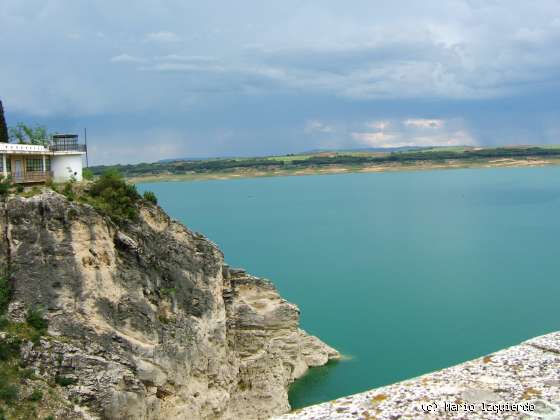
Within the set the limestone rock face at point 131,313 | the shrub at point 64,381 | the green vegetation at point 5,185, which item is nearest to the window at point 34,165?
the green vegetation at point 5,185

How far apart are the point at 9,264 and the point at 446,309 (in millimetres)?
26564

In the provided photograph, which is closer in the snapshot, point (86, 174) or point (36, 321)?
point (36, 321)

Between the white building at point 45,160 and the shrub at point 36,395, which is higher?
the white building at point 45,160

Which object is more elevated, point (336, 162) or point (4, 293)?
point (336, 162)

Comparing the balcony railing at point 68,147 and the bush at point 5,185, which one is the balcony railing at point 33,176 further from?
the bush at point 5,185

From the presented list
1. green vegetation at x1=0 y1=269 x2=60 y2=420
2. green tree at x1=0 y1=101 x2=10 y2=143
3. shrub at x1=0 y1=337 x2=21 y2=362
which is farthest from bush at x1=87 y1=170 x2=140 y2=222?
green tree at x1=0 y1=101 x2=10 y2=143

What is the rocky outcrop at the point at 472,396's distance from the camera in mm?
5477

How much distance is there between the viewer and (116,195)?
60.5 ft

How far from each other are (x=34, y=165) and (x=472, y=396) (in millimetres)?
19029

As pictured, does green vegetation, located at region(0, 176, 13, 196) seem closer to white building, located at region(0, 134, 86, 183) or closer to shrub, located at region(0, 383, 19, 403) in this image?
white building, located at region(0, 134, 86, 183)

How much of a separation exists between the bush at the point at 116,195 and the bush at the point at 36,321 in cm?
370

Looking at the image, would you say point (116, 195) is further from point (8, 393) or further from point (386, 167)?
point (386, 167)

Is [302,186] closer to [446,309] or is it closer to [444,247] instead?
[444,247]

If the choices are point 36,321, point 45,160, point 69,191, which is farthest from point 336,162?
point 36,321
